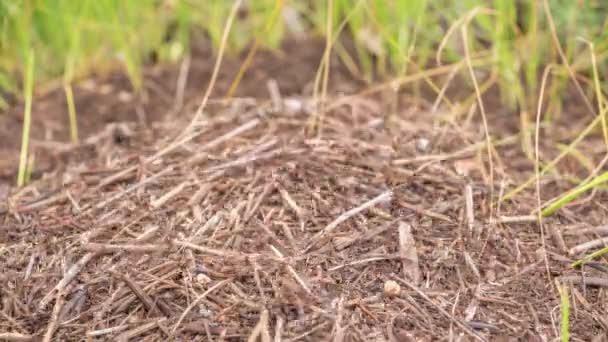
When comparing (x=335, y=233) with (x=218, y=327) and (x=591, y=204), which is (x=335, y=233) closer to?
(x=218, y=327)

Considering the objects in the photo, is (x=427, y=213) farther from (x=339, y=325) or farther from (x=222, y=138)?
(x=222, y=138)

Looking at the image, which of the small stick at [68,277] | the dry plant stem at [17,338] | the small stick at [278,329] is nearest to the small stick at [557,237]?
the small stick at [278,329]

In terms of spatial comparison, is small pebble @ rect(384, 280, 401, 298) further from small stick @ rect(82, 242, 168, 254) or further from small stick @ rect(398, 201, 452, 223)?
small stick @ rect(82, 242, 168, 254)

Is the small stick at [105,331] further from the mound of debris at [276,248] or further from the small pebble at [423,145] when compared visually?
the small pebble at [423,145]

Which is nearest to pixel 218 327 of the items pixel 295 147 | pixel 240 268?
pixel 240 268

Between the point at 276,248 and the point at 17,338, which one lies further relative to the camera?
the point at 276,248

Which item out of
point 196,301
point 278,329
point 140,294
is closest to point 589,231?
point 278,329

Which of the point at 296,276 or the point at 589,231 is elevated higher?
the point at 296,276
